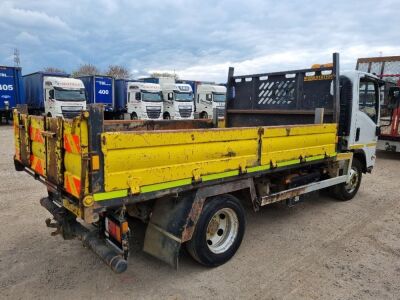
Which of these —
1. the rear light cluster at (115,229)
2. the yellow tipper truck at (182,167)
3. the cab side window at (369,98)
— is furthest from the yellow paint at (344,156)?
the rear light cluster at (115,229)

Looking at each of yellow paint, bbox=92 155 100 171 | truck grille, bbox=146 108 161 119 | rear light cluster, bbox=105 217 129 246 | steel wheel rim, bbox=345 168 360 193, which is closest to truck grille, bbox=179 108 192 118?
truck grille, bbox=146 108 161 119

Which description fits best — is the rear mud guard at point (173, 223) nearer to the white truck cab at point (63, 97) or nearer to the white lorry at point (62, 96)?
the white lorry at point (62, 96)

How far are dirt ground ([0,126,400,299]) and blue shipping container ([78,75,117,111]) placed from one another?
19.4 metres

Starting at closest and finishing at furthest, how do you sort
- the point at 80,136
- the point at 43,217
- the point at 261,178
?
1. the point at 80,136
2. the point at 261,178
3. the point at 43,217

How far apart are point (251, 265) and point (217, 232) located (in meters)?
0.53

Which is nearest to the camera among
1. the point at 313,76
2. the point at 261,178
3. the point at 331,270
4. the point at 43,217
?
the point at 331,270

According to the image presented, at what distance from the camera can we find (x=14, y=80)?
21578 mm

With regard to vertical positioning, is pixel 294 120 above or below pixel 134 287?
above

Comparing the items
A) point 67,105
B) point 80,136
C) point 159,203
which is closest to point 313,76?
point 159,203

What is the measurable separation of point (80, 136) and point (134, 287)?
5.60 ft

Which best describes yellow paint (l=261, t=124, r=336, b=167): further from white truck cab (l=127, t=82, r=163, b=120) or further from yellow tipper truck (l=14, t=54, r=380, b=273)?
white truck cab (l=127, t=82, r=163, b=120)

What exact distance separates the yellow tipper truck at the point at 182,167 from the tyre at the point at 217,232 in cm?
1

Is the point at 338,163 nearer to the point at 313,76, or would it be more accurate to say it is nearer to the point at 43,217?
the point at 313,76

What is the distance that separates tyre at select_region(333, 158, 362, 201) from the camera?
6186 mm
